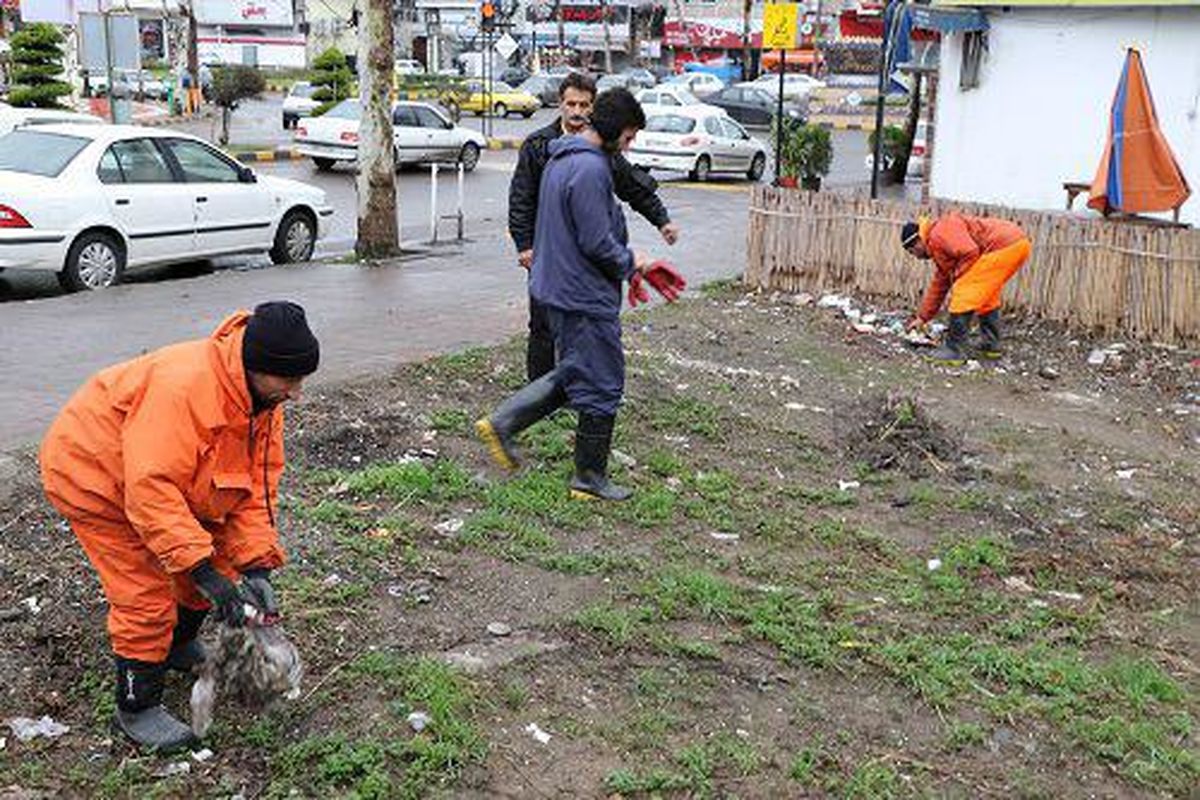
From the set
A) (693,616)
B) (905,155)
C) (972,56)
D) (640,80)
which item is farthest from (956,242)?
(640,80)

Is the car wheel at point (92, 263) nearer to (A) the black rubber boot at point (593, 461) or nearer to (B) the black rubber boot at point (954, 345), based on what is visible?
(A) the black rubber boot at point (593, 461)

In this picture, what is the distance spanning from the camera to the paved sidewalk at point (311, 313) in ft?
26.7

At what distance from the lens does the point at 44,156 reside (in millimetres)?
11188

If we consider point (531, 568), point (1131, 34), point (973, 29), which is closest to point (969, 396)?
point (531, 568)

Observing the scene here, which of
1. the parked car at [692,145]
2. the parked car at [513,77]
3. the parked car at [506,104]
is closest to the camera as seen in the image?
the parked car at [692,145]

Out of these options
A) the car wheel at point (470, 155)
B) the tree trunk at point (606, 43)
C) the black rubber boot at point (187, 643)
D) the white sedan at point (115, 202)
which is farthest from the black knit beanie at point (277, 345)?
the tree trunk at point (606, 43)

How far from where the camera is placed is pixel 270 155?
88.2ft

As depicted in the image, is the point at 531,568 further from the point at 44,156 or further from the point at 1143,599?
the point at 44,156

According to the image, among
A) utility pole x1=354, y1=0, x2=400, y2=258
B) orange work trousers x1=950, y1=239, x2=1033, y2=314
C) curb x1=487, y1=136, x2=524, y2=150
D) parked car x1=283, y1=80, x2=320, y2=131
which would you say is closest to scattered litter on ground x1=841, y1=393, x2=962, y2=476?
orange work trousers x1=950, y1=239, x2=1033, y2=314

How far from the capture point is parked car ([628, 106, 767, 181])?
2536 cm

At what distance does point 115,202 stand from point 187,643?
8.13 meters

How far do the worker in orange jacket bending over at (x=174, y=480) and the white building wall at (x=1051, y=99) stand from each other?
1344cm

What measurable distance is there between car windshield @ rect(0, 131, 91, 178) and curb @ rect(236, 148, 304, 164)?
47.9 feet

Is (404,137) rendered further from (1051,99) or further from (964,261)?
(964,261)
